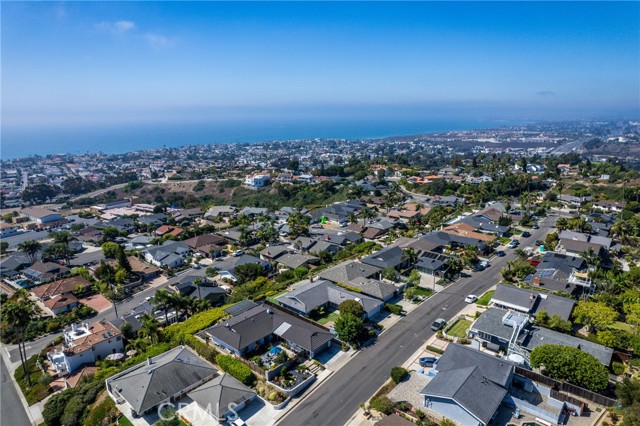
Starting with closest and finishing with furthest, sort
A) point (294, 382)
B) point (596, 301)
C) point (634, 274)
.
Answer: point (294, 382)
point (596, 301)
point (634, 274)

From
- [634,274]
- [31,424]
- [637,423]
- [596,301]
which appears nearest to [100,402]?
[31,424]

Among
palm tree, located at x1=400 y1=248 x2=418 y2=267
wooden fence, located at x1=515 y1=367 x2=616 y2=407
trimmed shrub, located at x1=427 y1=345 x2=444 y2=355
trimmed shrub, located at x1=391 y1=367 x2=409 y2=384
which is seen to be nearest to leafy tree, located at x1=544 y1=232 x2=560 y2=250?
palm tree, located at x1=400 y1=248 x2=418 y2=267

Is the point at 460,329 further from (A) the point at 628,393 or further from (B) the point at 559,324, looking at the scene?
(A) the point at 628,393

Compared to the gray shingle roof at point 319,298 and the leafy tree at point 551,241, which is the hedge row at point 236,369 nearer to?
the gray shingle roof at point 319,298

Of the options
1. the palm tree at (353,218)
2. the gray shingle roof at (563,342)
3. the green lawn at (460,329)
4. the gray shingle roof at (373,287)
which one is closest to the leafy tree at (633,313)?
the gray shingle roof at (563,342)

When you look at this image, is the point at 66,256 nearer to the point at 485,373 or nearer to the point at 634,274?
the point at 485,373

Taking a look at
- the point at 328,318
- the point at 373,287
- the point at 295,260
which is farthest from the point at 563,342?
the point at 295,260

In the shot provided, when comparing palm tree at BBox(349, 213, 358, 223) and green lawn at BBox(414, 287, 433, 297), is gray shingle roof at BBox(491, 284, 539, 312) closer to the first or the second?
green lawn at BBox(414, 287, 433, 297)
